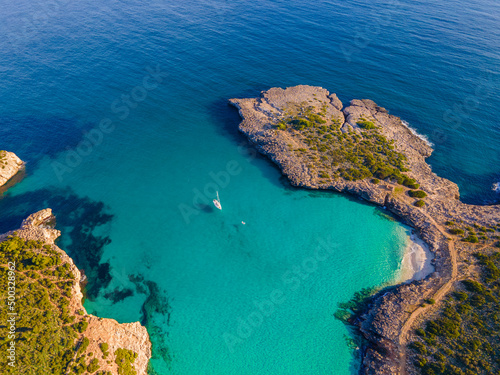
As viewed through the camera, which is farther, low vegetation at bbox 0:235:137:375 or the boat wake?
the boat wake

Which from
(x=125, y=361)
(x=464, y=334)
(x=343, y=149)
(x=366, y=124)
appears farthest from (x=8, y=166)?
(x=464, y=334)

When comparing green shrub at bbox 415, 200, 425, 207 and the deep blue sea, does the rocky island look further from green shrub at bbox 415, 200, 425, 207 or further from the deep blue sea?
green shrub at bbox 415, 200, 425, 207

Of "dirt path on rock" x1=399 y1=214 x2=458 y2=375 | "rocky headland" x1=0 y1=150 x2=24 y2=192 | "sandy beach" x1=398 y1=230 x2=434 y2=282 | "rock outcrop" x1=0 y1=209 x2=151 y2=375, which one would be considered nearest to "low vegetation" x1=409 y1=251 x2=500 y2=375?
"dirt path on rock" x1=399 y1=214 x2=458 y2=375

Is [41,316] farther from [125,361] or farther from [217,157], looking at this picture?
[217,157]

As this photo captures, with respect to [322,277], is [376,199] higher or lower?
higher

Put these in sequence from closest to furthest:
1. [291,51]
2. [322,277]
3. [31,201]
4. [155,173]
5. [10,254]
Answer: [10,254] < [322,277] < [31,201] < [155,173] < [291,51]

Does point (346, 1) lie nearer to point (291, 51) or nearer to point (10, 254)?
point (291, 51)

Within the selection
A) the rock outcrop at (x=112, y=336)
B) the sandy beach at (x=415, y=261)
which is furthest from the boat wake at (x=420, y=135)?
the rock outcrop at (x=112, y=336)

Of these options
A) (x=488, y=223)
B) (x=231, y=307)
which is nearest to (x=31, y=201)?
(x=231, y=307)
